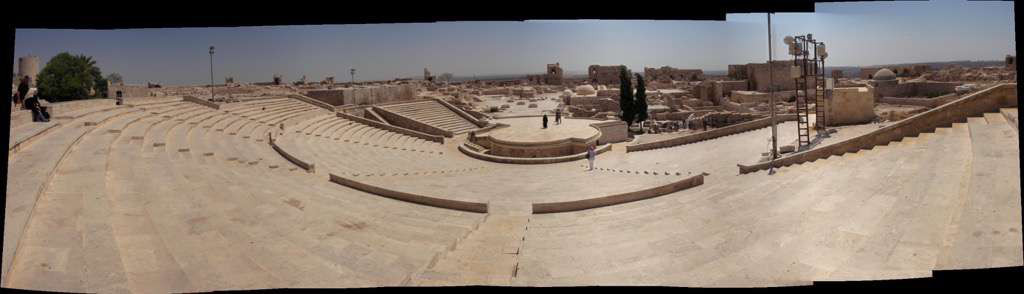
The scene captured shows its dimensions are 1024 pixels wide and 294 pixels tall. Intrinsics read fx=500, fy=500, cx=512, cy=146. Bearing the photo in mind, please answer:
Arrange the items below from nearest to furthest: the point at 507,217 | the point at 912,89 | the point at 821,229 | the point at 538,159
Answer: the point at 821,229, the point at 507,217, the point at 538,159, the point at 912,89

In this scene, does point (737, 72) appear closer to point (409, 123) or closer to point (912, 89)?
point (912, 89)

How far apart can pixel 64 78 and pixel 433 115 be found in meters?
15.2

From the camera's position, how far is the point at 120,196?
572 cm

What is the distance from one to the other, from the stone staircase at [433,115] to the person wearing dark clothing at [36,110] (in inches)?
629

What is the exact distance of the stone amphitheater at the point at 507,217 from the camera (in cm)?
370

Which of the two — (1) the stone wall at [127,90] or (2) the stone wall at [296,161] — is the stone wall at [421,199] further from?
(1) the stone wall at [127,90]

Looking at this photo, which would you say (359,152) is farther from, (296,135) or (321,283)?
(321,283)

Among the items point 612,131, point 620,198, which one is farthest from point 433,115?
point 620,198

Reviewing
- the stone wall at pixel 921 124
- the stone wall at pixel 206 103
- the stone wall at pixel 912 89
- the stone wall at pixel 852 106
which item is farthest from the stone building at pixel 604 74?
the stone wall at pixel 921 124

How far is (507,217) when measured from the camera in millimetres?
7844

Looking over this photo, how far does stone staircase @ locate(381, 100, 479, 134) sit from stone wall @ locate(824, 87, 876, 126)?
1674 cm

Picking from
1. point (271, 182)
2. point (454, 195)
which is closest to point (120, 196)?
point (271, 182)

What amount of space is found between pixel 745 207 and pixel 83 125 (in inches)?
522

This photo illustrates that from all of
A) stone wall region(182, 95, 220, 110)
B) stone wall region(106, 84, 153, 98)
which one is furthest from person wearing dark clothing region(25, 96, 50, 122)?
stone wall region(106, 84, 153, 98)
